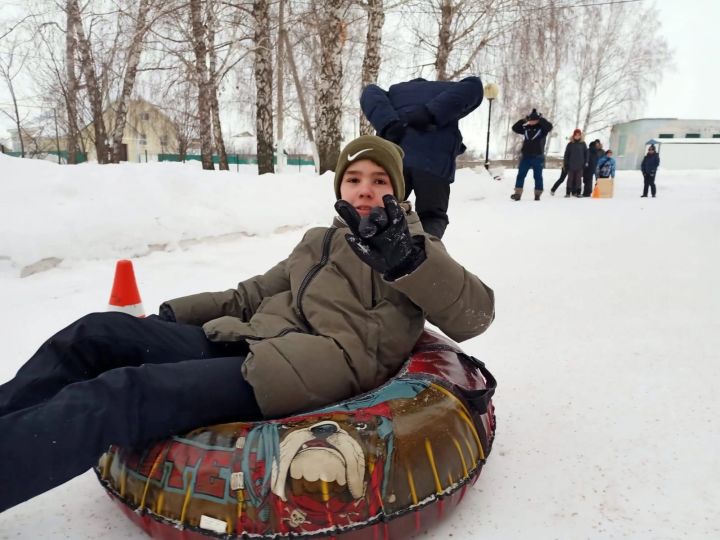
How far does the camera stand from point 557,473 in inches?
70.1

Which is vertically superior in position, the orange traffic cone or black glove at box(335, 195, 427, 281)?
black glove at box(335, 195, 427, 281)

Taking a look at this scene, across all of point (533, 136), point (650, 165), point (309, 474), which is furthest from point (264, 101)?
point (309, 474)

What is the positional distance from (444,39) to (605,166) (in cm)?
505

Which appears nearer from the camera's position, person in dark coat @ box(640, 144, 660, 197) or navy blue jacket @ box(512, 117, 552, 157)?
navy blue jacket @ box(512, 117, 552, 157)

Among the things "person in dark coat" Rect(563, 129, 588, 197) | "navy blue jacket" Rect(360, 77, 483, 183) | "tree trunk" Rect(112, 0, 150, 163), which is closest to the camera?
"navy blue jacket" Rect(360, 77, 483, 183)

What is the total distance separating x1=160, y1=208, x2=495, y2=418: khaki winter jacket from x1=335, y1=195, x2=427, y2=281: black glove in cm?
3

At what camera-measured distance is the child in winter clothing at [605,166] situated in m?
13.0

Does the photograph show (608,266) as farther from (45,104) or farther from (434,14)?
(45,104)

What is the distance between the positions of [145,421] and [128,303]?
1.57 meters

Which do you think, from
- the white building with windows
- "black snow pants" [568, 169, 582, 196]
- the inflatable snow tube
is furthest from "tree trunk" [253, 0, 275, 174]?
the white building with windows

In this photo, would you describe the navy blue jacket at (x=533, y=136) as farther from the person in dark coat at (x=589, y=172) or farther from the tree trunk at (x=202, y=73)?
the tree trunk at (x=202, y=73)

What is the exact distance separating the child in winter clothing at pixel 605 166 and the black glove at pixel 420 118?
427 inches

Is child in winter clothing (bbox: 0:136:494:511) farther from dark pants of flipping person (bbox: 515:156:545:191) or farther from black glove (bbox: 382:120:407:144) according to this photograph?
dark pants of flipping person (bbox: 515:156:545:191)

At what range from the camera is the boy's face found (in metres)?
1.93
